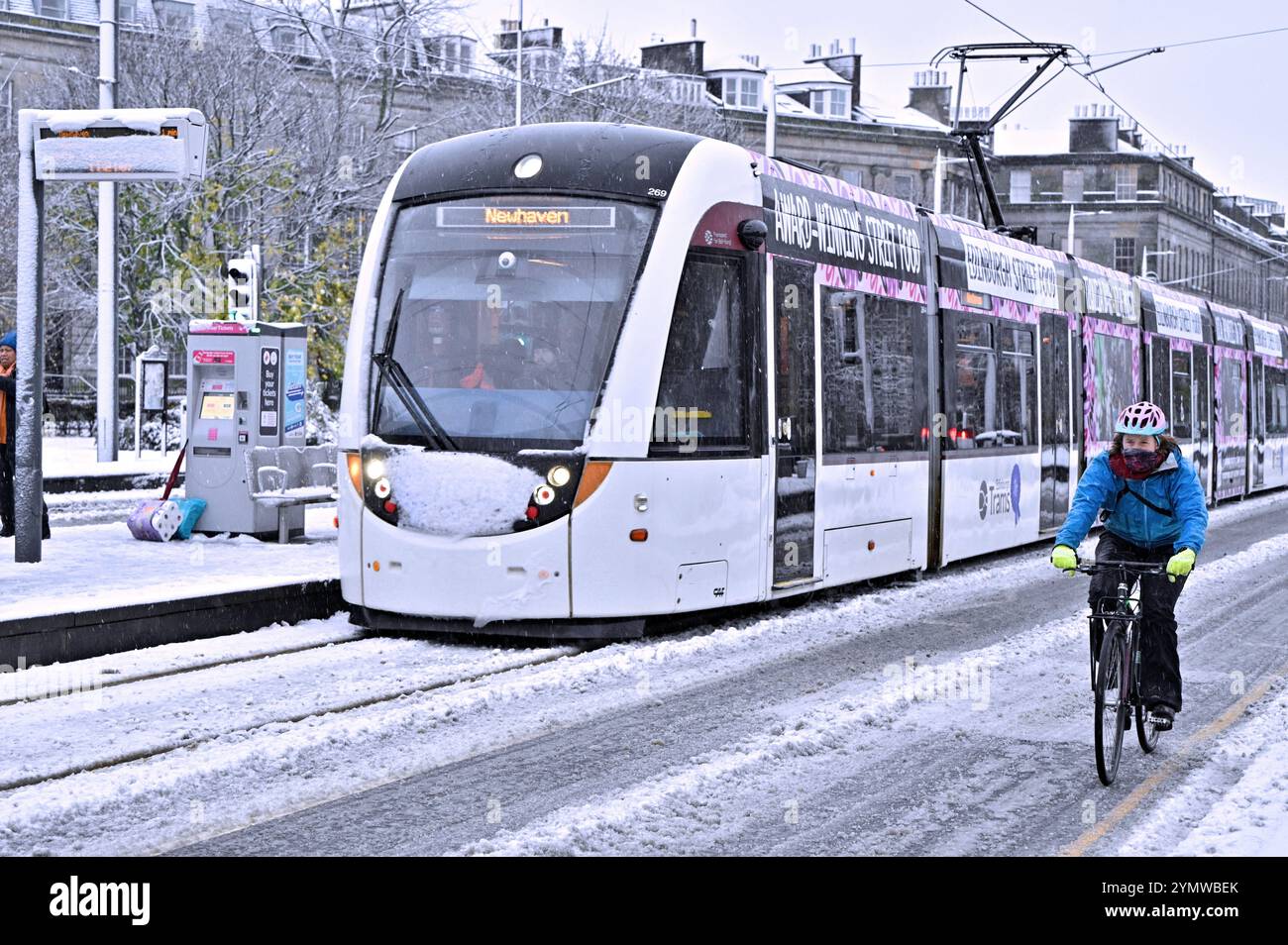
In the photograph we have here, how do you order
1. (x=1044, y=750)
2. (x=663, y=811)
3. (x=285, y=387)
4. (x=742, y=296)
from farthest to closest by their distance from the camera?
(x=285, y=387)
(x=742, y=296)
(x=1044, y=750)
(x=663, y=811)

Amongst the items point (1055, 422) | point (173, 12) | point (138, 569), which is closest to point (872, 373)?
point (1055, 422)

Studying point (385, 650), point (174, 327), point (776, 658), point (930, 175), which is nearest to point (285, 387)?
point (385, 650)

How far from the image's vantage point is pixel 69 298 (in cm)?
3950

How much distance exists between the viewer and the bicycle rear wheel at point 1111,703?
7359 mm

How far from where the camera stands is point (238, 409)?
16.2 metres

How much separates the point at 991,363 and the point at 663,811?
426 inches

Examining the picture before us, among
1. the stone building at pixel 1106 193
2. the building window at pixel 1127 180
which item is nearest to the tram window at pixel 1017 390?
the stone building at pixel 1106 193

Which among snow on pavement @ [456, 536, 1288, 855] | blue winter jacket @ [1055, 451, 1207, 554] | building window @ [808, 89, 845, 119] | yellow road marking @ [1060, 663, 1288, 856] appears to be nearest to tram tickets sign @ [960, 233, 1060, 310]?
snow on pavement @ [456, 536, 1288, 855]

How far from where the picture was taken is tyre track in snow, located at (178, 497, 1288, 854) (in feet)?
20.9

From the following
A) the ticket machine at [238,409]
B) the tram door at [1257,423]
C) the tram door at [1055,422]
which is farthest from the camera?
the tram door at [1257,423]

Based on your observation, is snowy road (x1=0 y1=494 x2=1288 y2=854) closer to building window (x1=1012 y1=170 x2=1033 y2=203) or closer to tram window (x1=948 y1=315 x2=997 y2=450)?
tram window (x1=948 y1=315 x2=997 y2=450)

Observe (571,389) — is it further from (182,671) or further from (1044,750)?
(1044,750)

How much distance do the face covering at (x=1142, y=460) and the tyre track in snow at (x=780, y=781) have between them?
1.32 m

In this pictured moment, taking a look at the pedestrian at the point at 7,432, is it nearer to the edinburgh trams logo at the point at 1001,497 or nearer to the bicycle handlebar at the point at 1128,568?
the edinburgh trams logo at the point at 1001,497
